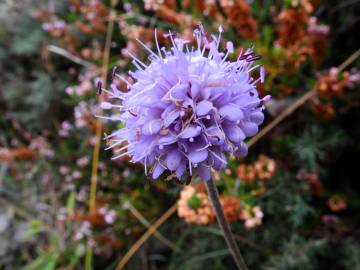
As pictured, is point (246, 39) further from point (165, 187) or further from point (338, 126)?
point (165, 187)

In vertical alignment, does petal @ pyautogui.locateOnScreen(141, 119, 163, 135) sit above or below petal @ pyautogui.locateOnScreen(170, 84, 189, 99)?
below

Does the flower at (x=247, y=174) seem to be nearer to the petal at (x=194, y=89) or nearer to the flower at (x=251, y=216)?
the flower at (x=251, y=216)

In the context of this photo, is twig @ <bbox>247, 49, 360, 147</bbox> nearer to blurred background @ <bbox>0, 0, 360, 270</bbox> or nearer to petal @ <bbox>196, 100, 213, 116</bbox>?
blurred background @ <bbox>0, 0, 360, 270</bbox>

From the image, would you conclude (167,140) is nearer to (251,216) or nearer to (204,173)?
(204,173)

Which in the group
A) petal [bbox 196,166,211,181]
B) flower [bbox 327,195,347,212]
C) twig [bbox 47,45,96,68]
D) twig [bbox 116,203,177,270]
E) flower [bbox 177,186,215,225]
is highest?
petal [bbox 196,166,211,181]

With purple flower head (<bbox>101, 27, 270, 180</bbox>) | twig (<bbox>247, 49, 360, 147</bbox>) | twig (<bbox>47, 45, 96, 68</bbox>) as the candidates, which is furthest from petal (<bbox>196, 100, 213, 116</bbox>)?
twig (<bbox>47, 45, 96, 68</bbox>)

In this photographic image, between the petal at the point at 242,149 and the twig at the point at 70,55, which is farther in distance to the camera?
the twig at the point at 70,55

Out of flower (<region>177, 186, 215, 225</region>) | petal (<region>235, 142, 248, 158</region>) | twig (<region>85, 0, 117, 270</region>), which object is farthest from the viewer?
twig (<region>85, 0, 117, 270</region>)

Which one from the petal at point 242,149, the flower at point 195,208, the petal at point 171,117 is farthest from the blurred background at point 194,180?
the petal at point 171,117
